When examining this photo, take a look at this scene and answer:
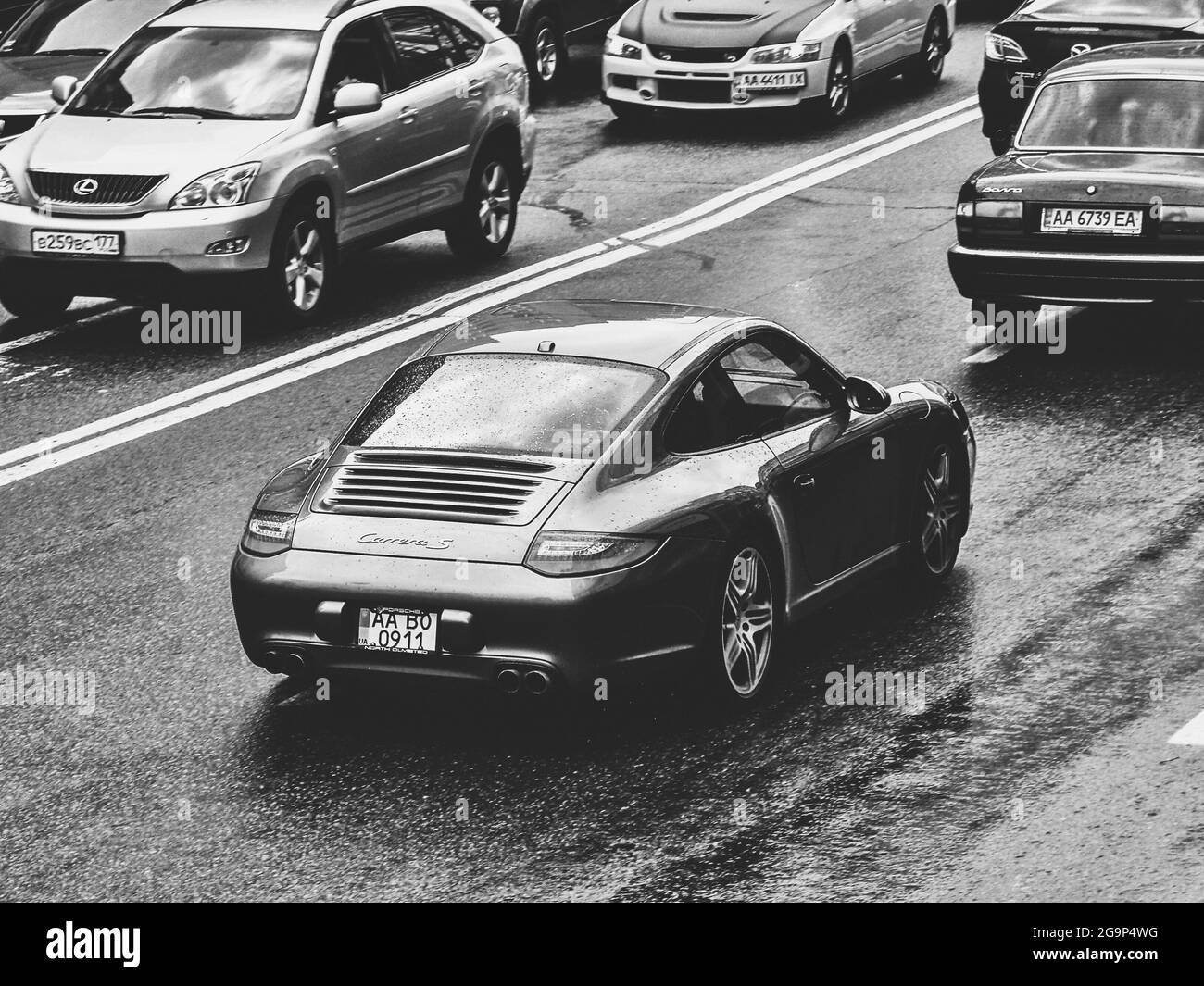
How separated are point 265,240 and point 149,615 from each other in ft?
16.7

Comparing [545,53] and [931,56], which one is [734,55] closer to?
[931,56]

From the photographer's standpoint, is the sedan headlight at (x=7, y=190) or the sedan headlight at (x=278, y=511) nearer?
the sedan headlight at (x=278, y=511)

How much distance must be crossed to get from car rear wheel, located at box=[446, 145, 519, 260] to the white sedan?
4246mm

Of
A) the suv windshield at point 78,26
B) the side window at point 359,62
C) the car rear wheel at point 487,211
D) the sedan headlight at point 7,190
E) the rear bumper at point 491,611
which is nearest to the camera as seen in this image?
the rear bumper at point 491,611

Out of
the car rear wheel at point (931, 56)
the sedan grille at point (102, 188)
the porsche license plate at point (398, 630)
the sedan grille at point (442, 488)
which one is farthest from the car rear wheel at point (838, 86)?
the porsche license plate at point (398, 630)

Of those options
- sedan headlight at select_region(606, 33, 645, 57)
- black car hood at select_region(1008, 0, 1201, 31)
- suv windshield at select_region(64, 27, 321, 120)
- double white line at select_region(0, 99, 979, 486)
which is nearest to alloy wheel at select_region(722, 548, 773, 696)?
double white line at select_region(0, 99, 979, 486)

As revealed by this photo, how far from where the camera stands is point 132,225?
13.6 m

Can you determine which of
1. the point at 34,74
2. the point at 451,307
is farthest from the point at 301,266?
the point at 34,74

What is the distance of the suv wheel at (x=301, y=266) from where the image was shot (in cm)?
1412

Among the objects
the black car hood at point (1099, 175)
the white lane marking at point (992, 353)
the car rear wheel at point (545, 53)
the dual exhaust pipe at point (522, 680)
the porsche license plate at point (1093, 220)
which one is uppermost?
the black car hood at point (1099, 175)

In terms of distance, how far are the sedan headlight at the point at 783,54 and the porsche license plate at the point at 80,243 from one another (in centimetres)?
825

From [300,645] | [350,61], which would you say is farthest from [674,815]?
[350,61]

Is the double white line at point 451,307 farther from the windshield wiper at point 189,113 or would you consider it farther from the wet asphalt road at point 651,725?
the windshield wiper at point 189,113
